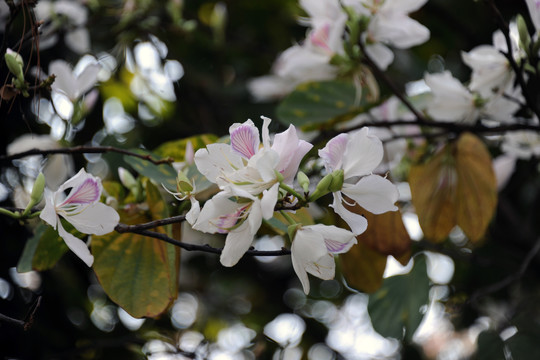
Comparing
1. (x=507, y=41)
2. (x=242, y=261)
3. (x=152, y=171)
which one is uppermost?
(x=507, y=41)

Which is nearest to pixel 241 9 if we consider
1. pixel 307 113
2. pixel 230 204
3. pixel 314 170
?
pixel 307 113

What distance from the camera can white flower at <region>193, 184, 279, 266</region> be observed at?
2.15 feet

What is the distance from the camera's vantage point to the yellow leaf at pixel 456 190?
1.15 m

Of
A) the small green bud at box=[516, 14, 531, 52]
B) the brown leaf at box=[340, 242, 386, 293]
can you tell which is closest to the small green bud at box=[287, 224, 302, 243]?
the brown leaf at box=[340, 242, 386, 293]

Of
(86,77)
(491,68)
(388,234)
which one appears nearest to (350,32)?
(491,68)

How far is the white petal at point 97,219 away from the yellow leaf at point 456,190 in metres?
0.64

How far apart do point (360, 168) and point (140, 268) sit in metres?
0.42

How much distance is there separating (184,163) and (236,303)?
1.48 metres

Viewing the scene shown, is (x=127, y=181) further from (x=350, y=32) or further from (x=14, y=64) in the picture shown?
(x=350, y=32)

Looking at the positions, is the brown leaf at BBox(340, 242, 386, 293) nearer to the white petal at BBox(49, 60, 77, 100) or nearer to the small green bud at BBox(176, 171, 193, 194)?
the small green bud at BBox(176, 171, 193, 194)

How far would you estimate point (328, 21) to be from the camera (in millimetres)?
1125

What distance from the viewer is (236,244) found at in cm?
68

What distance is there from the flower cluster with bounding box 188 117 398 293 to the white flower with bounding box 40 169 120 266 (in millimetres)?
135

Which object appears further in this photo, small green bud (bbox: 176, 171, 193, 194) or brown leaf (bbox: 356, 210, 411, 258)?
brown leaf (bbox: 356, 210, 411, 258)
